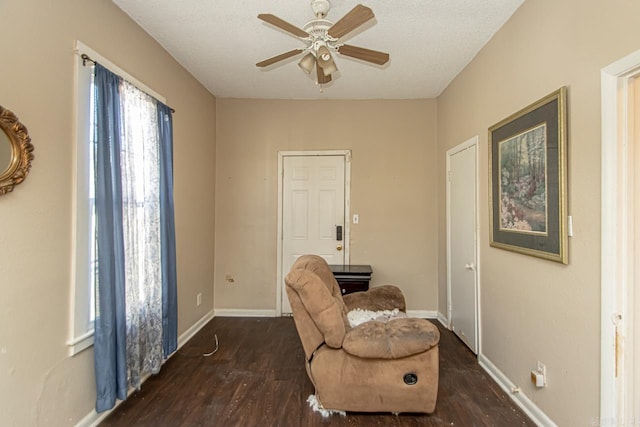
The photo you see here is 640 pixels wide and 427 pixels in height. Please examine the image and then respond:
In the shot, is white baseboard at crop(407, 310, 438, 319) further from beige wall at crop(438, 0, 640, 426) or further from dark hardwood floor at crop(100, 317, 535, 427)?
beige wall at crop(438, 0, 640, 426)

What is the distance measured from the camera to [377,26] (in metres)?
2.40

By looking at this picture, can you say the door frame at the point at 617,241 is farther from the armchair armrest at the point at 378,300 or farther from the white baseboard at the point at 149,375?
the white baseboard at the point at 149,375

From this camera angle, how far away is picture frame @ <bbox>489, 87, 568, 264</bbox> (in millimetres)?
1750

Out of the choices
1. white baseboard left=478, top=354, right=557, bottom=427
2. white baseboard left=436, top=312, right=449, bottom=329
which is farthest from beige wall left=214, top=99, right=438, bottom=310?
white baseboard left=478, top=354, right=557, bottom=427

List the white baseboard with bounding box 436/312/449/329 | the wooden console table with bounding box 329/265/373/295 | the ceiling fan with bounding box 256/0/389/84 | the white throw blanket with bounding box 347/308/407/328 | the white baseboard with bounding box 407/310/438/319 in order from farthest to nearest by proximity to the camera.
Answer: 1. the white baseboard with bounding box 407/310/438/319
2. the white baseboard with bounding box 436/312/449/329
3. the wooden console table with bounding box 329/265/373/295
4. the white throw blanket with bounding box 347/308/407/328
5. the ceiling fan with bounding box 256/0/389/84

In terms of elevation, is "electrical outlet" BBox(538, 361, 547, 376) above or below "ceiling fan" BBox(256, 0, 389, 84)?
below

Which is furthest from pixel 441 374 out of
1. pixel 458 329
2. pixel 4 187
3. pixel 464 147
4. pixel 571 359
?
pixel 4 187

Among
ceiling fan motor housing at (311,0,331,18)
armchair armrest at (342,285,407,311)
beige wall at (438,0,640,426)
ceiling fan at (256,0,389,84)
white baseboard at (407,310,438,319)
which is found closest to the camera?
beige wall at (438,0,640,426)

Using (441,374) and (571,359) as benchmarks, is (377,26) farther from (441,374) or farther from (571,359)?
(441,374)

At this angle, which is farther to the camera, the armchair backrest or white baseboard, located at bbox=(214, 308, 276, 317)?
white baseboard, located at bbox=(214, 308, 276, 317)

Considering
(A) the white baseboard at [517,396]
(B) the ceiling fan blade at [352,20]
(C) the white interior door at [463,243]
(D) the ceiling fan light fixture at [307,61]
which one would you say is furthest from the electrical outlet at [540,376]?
(D) the ceiling fan light fixture at [307,61]

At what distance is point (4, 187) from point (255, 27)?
6.37 feet

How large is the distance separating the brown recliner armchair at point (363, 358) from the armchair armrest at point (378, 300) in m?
0.83

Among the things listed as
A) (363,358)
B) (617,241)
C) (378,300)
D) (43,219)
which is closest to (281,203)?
(378,300)
